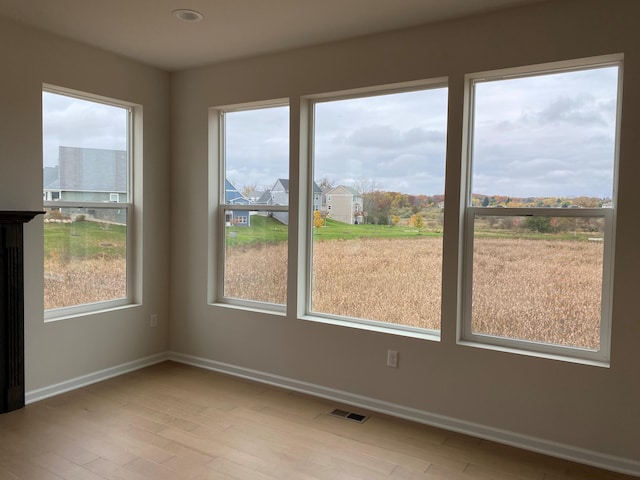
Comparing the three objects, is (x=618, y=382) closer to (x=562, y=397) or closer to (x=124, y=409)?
(x=562, y=397)

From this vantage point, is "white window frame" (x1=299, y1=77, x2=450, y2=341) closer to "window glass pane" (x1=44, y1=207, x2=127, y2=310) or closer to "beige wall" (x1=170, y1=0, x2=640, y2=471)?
"beige wall" (x1=170, y1=0, x2=640, y2=471)

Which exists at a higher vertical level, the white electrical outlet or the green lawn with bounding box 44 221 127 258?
the green lawn with bounding box 44 221 127 258

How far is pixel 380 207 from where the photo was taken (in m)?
3.58

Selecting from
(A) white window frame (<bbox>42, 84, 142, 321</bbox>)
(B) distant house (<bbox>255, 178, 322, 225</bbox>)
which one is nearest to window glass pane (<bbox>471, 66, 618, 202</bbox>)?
(B) distant house (<bbox>255, 178, 322, 225</bbox>)

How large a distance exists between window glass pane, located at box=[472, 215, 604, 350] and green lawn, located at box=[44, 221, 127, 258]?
114 inches

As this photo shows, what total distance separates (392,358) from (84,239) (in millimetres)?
2560

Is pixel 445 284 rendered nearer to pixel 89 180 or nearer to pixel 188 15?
pixel 188 15

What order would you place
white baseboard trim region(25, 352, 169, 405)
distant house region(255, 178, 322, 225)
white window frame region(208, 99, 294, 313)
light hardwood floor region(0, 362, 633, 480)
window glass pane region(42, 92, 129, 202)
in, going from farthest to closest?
white window frame region(208, 99, 294, 313)
distant house region(255, 178, 322, 225)
window glass pane region(42, 92, 129, 202)
white baseboard trim region(25, 352, 169, 405)
light hardwood floor region(0, 362, 633, 480)

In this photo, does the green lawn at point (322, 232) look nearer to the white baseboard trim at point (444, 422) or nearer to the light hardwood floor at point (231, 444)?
the white baseboard trim at point (444, 422)

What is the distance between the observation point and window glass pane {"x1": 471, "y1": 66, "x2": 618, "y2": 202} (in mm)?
2814

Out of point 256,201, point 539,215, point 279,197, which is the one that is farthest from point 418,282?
point 256,201

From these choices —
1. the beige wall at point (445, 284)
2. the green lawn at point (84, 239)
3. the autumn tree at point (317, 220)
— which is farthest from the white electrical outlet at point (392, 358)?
the green lawn at point (84, 239)

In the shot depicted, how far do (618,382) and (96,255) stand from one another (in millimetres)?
3746

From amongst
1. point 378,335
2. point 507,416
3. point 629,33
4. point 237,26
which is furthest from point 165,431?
point 629,33
